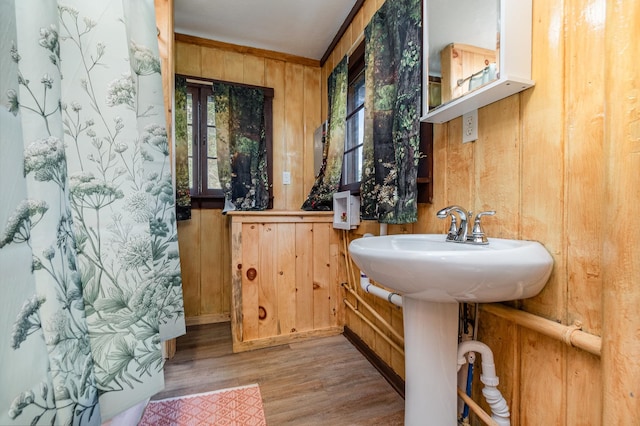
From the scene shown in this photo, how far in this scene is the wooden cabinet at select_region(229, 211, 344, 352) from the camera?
1.83m

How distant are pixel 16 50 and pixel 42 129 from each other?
0.13 meters

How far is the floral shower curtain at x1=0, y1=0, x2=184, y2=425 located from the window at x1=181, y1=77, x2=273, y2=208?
60.7 inches

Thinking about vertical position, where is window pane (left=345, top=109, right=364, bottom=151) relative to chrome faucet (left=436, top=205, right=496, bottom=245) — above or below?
above

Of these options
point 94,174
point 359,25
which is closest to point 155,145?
point 94,174

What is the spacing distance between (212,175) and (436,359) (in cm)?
208

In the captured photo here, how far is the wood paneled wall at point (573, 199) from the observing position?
558mm

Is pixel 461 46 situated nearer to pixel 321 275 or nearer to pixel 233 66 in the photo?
pixel 321 275

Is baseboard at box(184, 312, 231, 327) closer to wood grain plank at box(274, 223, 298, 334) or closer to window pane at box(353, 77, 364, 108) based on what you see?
wood grain plank at box(274, 223, 298, 334)

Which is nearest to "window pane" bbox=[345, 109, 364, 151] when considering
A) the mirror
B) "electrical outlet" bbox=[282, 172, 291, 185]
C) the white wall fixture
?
the white wall fixture

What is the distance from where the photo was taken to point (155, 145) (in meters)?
0.87

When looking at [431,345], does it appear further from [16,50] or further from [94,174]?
[16,50]

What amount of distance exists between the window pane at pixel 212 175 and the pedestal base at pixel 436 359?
6.35 feet

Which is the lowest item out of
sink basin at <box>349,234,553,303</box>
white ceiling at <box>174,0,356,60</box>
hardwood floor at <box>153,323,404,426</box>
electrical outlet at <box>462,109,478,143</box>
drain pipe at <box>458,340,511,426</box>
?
hardwood floor at <box>153,323,404,426</box>

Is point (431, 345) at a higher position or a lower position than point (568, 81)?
lower
